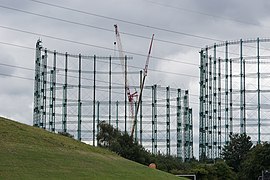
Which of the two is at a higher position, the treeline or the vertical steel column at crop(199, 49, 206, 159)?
the vertical steel column at crop(199, 49, 206, 159)

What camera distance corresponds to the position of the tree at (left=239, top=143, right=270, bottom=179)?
91381 mm

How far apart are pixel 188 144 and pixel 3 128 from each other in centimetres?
7053

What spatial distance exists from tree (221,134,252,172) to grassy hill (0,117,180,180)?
54.6 m

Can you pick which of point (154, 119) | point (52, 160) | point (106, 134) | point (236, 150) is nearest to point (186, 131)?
point (154, 119)

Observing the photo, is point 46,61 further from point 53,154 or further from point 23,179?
point 23,179

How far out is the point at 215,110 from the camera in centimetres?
10594

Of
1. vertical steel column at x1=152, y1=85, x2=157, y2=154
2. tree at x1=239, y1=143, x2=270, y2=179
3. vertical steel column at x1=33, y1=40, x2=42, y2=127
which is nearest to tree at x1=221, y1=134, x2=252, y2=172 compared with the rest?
tree at x1=239, y1=143, x2=270, y2=179

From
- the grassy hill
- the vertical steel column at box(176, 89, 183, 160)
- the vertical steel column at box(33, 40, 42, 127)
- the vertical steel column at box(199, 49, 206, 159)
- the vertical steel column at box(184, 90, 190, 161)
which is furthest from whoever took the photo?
Result: the vertical steel column at box(176, 89, 183, 160)

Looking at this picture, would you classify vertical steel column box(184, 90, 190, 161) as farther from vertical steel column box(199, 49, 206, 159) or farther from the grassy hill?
the grassy hill

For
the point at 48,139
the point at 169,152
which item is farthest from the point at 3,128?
the point at 169,152

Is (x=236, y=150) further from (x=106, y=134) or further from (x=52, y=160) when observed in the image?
(x=52, y=160)

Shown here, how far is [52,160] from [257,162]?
173 feet

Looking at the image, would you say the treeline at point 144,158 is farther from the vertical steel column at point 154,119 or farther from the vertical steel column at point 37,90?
the vertical steel column at point 154,119

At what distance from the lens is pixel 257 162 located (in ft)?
303
